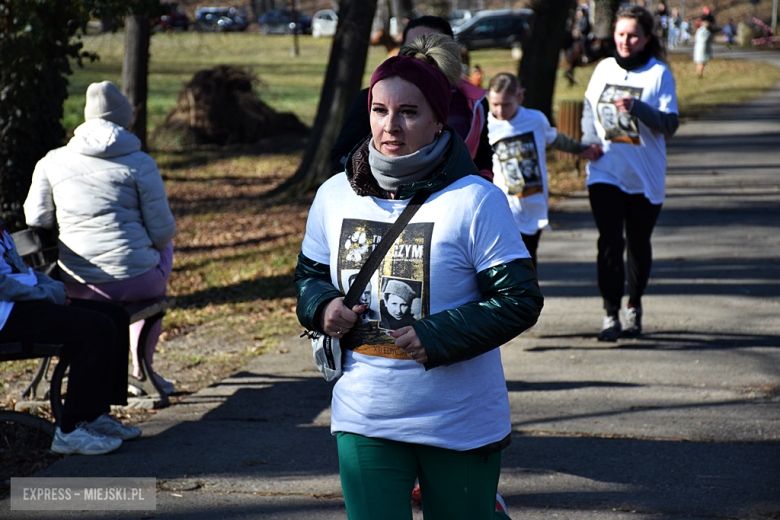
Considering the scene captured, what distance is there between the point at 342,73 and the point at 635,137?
24.9 ft

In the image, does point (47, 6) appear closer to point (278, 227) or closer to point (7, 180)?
point (7, 180)

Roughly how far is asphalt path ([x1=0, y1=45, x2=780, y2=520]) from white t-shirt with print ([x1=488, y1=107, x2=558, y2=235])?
3.35 ft

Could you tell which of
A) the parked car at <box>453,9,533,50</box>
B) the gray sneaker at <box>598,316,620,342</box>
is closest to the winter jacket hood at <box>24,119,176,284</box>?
the gray sneaker at <box>598,316,620,342</box>

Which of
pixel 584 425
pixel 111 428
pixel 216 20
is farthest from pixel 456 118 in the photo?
pixel 216 20

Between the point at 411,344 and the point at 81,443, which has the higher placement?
the point at 411,344

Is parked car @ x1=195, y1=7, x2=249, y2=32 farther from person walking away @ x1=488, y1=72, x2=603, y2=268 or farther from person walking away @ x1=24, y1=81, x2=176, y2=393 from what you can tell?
person walking away @ x1=24, y1=81, x2=176, y2=393

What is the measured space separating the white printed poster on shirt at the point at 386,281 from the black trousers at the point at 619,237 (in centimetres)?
362

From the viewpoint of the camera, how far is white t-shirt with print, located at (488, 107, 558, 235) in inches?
218

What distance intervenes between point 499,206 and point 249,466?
236 centimetres

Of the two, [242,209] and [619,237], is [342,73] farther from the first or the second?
[619,237]

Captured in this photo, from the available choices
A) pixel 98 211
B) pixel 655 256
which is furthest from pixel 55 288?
pixel 655 256

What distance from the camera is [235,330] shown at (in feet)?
A: 22.6

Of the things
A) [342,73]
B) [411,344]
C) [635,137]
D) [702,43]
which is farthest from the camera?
[702,43]

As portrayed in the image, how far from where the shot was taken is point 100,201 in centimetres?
477
